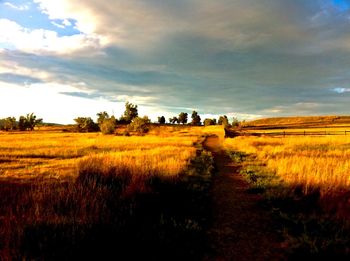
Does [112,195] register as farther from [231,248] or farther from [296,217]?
[296,217]

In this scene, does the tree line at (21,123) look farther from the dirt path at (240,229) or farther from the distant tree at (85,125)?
the dirt path at (240,229)

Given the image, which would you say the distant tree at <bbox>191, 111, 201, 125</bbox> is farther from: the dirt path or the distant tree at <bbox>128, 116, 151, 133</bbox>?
the dirt path

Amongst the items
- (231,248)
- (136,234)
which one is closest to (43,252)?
(136,234)

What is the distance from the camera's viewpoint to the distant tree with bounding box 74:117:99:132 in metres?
107

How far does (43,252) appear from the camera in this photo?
567 centimetres

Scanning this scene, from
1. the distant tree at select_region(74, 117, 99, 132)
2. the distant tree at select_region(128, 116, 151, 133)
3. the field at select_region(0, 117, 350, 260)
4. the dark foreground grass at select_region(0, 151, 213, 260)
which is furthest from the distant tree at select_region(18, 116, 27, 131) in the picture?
the dark foreground grass at select_region(0, 151, 213, 260)

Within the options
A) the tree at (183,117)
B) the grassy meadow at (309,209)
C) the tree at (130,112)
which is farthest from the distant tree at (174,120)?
the grassy meadow at (309,209)

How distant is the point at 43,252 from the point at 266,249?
434 centimetres

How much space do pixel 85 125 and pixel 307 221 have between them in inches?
4070

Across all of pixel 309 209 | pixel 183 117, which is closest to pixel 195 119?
pixel 183 117

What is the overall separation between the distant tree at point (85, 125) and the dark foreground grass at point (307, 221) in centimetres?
9880

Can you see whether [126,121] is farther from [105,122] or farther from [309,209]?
[309,209]

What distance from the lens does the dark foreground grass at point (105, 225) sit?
19.6ft

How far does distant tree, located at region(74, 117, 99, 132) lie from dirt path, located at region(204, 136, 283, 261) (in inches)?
3881
